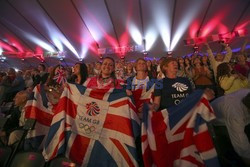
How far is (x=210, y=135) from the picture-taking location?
6.82ft

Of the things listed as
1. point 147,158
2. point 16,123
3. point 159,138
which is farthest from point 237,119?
point 16,123

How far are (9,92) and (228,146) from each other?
499 cm

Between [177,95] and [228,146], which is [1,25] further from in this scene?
[228,146]

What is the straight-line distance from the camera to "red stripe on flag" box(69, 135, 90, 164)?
7.53ft

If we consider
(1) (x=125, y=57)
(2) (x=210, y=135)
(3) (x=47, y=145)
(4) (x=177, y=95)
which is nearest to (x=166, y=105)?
(4) (x=177, y=95)

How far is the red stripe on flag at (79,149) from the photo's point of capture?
7.53ft

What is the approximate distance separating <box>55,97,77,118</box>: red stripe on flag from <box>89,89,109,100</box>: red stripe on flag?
273 millimetres

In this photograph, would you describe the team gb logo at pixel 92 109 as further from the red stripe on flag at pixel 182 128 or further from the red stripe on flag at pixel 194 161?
the red stripe on flag at pixel 194 161

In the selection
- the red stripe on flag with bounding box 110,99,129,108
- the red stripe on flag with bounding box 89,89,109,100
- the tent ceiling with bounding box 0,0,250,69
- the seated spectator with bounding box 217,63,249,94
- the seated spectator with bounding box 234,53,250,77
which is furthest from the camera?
the tent ceiling with bounding box 0,0,250,69

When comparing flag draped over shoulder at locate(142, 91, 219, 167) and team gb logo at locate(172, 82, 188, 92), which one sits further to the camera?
team gb logo at locate(172, 82, 188, 92)

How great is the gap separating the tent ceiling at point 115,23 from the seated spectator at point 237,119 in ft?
22.2

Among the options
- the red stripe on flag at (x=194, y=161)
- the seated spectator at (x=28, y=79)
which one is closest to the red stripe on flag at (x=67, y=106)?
the red stripe on flag at (x=194, y=161)

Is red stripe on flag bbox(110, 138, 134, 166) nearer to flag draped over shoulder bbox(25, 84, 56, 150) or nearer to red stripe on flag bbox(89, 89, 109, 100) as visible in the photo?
red stripe on flag bbox(89, 89, 109, 100)

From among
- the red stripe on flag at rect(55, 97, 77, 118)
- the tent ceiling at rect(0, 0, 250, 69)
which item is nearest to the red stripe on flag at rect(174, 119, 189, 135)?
the red stripe on flag at rect(55, 97, 77, 118)
